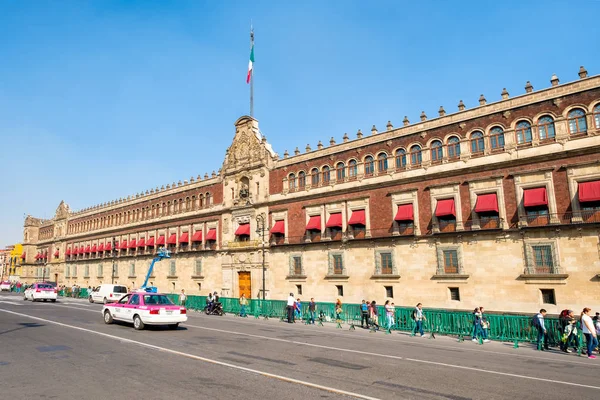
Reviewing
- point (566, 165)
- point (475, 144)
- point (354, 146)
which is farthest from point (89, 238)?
point (566, 165)

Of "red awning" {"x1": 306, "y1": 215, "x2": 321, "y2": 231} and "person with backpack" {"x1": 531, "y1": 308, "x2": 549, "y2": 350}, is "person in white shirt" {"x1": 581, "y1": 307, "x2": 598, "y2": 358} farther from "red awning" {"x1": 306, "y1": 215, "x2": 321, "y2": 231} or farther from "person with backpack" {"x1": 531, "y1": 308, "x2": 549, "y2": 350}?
"red awning" {"x1": 306, "y1": 215, "x2": 321, "y2": 231}

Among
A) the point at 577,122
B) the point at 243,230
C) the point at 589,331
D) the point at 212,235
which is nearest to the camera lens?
the point at 589,331

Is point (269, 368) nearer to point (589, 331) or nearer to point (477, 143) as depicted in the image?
point (589, 331)

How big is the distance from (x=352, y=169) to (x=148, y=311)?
19638mm

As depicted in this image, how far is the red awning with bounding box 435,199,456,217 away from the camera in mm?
25844

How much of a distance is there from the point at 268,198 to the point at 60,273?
174 ft

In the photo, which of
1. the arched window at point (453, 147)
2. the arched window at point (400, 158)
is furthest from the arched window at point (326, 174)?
the arched window at point (453, 147)

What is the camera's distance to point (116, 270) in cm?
5616

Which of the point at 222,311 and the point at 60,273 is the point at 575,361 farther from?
the point at 60,273

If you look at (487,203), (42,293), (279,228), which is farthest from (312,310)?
(42,293)

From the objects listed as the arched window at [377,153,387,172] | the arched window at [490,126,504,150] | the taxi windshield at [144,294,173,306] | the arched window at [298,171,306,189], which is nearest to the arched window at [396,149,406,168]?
the arched window at [377,153,387,172]

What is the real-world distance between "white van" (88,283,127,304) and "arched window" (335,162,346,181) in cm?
2207

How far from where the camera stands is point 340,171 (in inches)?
1289

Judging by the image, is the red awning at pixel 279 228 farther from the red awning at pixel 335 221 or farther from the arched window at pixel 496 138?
the arched window at pixel 496 138
